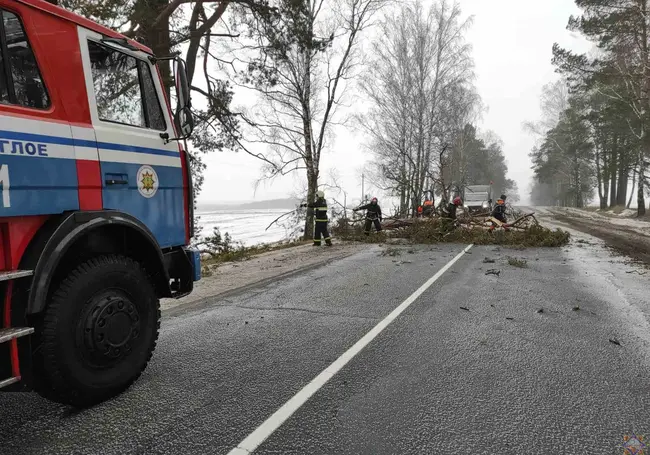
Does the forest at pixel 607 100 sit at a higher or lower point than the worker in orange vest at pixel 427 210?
higher

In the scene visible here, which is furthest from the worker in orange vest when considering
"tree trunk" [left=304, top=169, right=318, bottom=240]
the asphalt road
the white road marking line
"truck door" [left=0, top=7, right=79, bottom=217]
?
"truck door" [left=0, top=7, right=79, bottom=217]

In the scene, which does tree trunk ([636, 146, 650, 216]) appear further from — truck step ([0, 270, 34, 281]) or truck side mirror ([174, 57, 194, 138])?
truck step ([0, 270, 34, 281])

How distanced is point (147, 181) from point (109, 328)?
45.7 inches

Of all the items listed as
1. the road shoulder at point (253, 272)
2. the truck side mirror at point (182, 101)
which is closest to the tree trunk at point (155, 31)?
the road shoulder at point (253, 272)

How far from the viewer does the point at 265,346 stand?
388 centimetres

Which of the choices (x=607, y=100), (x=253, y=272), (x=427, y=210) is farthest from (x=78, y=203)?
(x=607, y=100)

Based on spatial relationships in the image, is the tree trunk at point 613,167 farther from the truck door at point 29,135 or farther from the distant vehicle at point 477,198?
the truck door at point 29,135

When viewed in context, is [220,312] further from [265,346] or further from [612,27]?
[612,27]

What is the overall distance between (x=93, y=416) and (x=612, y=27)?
26427 millimetres

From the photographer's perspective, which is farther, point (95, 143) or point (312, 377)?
point (312, 377)

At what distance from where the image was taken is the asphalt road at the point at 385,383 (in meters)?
2.33

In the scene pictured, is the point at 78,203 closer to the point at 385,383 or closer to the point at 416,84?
the point at 385,383

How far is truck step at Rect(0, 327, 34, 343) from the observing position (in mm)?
2069

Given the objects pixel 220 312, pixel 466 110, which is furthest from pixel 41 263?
pixel 466 110
